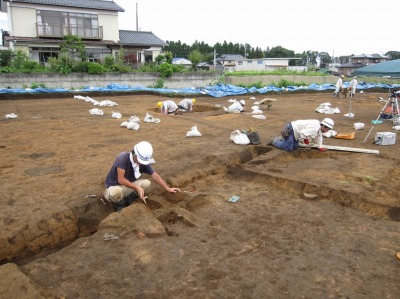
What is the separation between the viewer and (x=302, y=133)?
22.0 ft

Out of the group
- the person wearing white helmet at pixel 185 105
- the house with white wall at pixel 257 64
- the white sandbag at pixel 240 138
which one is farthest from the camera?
the house with white wall at pixel 257 64

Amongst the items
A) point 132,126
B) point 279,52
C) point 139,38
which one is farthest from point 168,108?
point 279,52

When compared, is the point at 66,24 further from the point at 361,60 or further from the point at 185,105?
the point at 361,60

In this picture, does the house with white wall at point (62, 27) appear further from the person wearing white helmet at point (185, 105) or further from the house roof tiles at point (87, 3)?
the person wearing white helmet at point (185, 105)

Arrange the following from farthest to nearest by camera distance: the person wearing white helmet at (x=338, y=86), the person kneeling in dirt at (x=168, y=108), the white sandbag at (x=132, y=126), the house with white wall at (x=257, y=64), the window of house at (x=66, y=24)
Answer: the house with white wall at (x=257, y=64) < the window of house at (x=66, y=24) < the person wearing white helmet at (x=338, y=86) < the person kneeling in dirt at (x=168, y=108) < the white sandbag at (x=132, y=126)

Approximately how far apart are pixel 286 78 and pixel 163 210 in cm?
2200

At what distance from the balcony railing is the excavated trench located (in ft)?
61.2

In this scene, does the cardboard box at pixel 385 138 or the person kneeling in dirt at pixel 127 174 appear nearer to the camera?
the person kneeling in dirt at pixel 127 174

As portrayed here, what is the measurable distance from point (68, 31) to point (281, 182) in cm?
2040

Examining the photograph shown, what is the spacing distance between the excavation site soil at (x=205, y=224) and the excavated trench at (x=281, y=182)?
19mm

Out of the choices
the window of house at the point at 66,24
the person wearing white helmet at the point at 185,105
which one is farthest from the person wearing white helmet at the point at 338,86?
the window of house at the point at 66,24

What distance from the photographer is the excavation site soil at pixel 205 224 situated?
2852mm

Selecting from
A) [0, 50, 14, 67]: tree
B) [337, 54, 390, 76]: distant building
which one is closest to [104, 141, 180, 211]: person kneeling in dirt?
[0, 50, 14, 67]: tree

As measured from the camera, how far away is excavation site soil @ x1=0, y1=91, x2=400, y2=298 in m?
2.85
